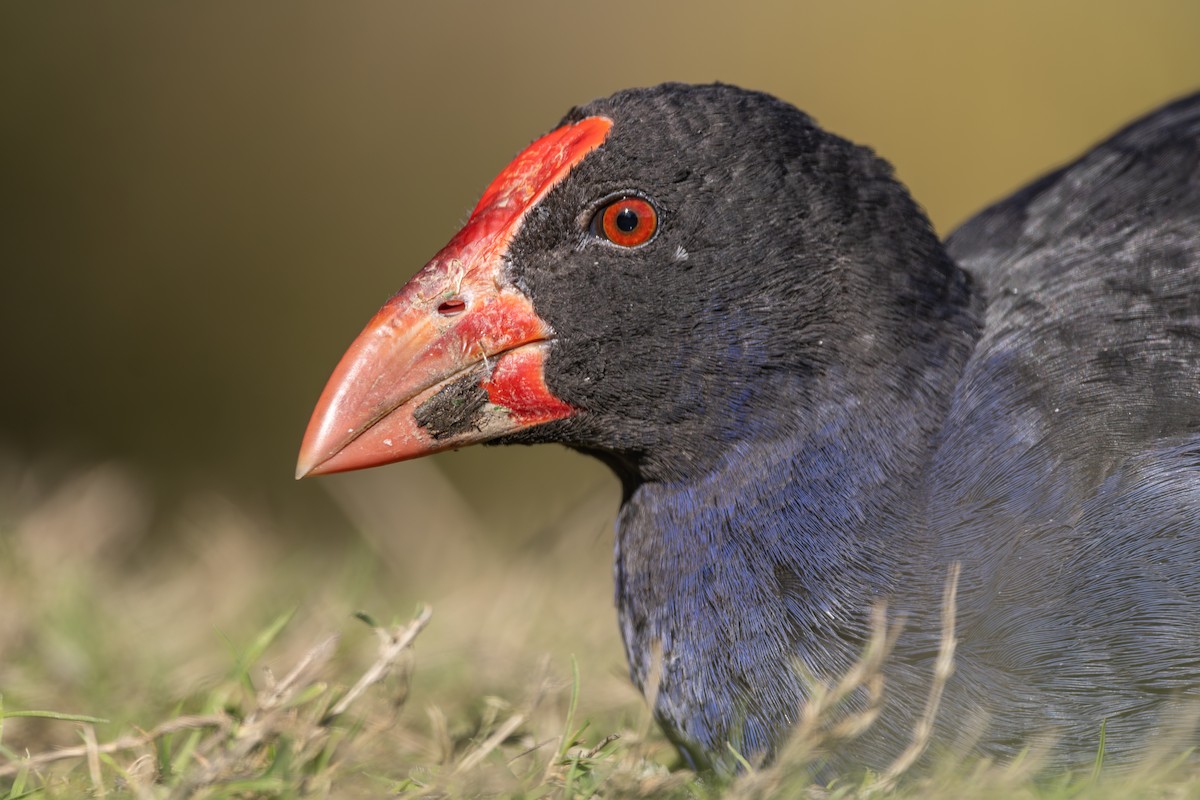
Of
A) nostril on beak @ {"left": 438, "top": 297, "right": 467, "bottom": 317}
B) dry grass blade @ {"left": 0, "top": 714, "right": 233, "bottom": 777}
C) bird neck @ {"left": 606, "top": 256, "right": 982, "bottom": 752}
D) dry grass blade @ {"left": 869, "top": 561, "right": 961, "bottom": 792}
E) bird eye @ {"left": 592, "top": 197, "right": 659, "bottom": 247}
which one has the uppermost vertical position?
nostril on beak @ {"left": 438, "top": 297, "right": 467, "bottom": 317}

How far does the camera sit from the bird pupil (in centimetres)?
258

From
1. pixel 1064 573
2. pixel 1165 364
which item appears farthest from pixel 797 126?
pixel 1064 573

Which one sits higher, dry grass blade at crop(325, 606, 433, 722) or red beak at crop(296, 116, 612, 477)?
red beak at crop(296, 116, 612, 477)

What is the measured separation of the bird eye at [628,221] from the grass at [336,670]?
2.59 ft

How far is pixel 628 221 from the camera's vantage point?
8.48 feet

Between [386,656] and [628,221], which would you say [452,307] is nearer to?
[628,221]

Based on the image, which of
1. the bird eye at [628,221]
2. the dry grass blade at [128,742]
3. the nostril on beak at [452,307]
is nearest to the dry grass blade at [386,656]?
the dry grass blade at [128,742]

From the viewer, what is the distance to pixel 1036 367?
2.54m

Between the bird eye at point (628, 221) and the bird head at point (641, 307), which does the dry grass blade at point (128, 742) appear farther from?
the bird eye at point (628, 221)

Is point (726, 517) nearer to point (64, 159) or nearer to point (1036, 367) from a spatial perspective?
point (1036, 367)

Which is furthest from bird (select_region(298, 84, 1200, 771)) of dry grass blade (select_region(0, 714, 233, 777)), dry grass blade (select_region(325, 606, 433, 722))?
dry grass blade (select_region(0, 714, 233, 777))

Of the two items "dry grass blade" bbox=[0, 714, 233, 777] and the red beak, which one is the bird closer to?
the red beak

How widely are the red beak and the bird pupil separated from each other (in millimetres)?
135

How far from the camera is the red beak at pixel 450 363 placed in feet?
8.41
